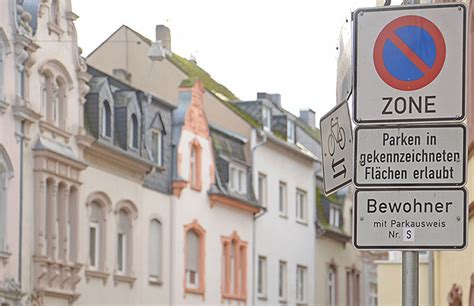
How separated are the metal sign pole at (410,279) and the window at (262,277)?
145ft

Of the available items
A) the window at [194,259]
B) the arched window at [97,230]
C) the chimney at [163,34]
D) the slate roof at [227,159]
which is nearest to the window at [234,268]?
the slate roof at [227,159]

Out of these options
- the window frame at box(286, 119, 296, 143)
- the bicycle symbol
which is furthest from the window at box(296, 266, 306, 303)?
the bicycle symbol

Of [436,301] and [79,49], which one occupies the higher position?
[79,49]

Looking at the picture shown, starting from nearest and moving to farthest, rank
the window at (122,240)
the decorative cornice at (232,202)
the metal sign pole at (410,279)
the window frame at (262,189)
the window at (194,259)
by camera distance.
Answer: the metal sign pole at (410,279)
the window at (122,240)
the window at (194,259)
the decorative cornice at (232,202)
the window frame at (262,189)

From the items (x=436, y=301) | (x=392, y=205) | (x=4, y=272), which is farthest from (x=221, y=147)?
(x=392, y=205)

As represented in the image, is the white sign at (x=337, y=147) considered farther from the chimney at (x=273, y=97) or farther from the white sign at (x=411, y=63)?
the chimney at (x=273, y=97)

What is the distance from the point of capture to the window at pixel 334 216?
194 ft

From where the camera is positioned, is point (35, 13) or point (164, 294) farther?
point (164, 294)

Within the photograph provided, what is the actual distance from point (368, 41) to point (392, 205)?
0.71m

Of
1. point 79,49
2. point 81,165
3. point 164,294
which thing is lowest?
point 164,294

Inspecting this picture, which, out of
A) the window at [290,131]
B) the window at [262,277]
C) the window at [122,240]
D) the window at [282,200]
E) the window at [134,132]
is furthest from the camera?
the window at [290,131]

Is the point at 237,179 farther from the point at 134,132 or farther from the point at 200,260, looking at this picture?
the point at 134,132

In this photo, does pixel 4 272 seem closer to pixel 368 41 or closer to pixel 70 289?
pixel 70 289

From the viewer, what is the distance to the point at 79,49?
3588 centimetres
